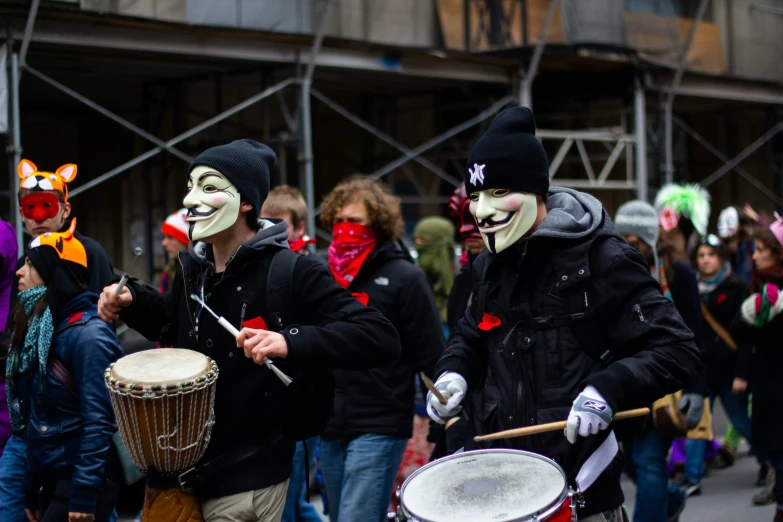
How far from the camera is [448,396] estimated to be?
11.8 ft

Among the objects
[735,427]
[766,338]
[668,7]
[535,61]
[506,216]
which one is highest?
[668,7]

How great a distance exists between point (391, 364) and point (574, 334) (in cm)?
185

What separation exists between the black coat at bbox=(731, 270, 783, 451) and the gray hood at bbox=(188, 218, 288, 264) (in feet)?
12.6

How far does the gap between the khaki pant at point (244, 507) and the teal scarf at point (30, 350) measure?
3.68 ft

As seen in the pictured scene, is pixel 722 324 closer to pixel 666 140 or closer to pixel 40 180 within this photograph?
pixel 40 180

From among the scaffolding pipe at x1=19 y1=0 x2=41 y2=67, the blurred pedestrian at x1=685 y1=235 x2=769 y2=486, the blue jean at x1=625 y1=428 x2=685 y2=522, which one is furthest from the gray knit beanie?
the scaffolding pipe at x1=19 y1=0 x2=41 y2=67

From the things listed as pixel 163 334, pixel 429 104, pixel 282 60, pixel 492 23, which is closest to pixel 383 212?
pixel 163 334

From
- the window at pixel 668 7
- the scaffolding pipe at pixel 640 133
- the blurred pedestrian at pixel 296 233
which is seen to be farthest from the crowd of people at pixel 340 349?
the window at pixel 668 7

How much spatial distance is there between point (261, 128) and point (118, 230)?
7.26 feet

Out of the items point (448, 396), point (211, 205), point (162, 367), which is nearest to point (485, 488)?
point (448, 396)

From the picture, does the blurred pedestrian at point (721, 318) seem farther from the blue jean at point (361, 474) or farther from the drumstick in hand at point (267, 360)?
the drumstick in hand at point (267, 360)

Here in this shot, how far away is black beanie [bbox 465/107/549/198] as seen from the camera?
3582 millimetres

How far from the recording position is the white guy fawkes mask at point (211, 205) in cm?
380

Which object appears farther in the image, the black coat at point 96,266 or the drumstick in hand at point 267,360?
the black coat at point 96,266
